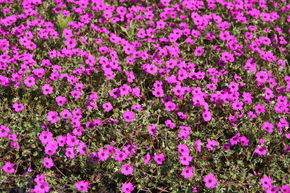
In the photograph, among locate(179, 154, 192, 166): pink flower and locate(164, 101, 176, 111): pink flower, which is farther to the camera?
locate(164, 101, 176, 111): pink flower

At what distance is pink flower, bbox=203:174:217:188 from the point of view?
11.1 ft

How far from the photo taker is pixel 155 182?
11.9ft

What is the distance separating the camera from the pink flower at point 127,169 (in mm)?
3460

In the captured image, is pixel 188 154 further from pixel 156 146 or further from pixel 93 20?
pixel 93 20

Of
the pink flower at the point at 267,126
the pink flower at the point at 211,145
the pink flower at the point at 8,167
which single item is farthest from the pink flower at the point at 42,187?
the pink flower at the point at 267,126

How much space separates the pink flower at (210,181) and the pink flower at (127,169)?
2.34 feet

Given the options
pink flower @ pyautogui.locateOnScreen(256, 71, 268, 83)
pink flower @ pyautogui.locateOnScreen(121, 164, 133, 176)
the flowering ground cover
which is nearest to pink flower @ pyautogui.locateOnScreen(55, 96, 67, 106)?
the flowering ground cover

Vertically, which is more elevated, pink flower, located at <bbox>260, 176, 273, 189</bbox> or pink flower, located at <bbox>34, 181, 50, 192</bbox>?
pink flower, located at <bbox>260, 176, 273, 189</bbox>

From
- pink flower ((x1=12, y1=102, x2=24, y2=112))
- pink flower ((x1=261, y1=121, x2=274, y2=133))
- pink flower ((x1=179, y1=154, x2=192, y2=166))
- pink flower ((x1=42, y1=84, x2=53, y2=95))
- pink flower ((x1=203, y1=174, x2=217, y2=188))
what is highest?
pink flower ((x1=261, y1=121, x2=274, y2=133))

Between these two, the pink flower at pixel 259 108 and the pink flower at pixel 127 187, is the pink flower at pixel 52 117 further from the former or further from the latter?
the pink flower at pixel 259 108

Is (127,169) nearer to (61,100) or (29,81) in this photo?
(61,100)

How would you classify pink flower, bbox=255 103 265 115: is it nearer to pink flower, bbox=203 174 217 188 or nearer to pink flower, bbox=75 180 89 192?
pink flower, bbox=203 174 217 188

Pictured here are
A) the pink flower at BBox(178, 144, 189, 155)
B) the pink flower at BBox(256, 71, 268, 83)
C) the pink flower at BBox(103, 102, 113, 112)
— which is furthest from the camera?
the pink flower at BBox(256, 71, 268, 83)

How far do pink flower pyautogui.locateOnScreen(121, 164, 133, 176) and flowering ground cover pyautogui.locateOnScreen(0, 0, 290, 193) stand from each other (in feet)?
0.03
